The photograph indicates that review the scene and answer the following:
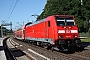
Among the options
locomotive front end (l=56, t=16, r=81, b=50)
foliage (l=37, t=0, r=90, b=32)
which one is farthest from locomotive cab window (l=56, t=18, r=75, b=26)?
foliage (l=37, t=0, r=90, b=32)

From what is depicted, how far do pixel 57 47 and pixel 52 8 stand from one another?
2063 inches

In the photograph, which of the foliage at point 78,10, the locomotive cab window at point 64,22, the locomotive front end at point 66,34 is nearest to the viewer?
the locomotive front end at point 66,34

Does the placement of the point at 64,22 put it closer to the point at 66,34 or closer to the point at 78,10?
the point at 66,34

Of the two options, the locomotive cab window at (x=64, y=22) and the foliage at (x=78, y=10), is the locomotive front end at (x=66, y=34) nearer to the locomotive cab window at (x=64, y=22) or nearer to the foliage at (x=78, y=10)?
the locomotive cab window at (x=64, y=22)

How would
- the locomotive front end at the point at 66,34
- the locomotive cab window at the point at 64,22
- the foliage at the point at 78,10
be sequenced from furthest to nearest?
the foliage at the point at 78,10 → the locomotive cab window at the point at 64,22 → the locomotive front end at the point at 66,34

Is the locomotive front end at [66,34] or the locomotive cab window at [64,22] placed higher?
the locomotive cab window at [64,22]

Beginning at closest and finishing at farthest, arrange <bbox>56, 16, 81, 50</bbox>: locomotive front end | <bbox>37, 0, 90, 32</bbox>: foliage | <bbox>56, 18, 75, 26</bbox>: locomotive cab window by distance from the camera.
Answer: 1. <bbox>56, 16, 81, 50</bbox>: locomotive front end
2. <bbox>56, 18, 75, 26</bbox>: locomotive cab window
3. <bbox>37, 0, 90, 32</bbox>: foliage

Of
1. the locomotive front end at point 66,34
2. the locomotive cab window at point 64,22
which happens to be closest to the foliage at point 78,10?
the locomotive cab window at point 64,22

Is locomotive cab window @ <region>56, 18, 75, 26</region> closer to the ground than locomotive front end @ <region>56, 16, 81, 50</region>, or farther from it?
farther from it

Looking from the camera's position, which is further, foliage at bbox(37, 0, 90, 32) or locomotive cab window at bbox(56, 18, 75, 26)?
foliage at bbox(37, 0, 90, 32)

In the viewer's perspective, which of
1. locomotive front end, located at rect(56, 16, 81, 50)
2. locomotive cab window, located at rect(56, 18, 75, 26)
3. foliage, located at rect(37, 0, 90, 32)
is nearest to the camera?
locomotive front end, located at rect(56, 16, 81, 50)

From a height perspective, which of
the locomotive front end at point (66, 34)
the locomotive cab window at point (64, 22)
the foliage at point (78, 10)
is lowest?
the locomotive front end at point (66, 34)

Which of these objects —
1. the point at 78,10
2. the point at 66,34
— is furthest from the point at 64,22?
the point at 78,10

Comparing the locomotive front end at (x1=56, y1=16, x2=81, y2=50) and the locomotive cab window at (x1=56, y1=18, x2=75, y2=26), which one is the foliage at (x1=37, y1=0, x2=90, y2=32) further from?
the locomotive front end at (x1=56, y1=16, x2=81, y2=50)
